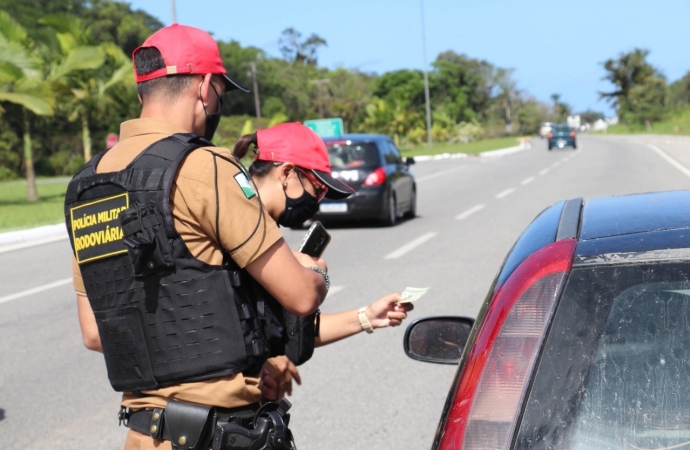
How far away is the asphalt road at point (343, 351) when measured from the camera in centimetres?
524

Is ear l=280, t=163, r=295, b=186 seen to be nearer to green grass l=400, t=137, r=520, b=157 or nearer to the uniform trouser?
the uniform trouser

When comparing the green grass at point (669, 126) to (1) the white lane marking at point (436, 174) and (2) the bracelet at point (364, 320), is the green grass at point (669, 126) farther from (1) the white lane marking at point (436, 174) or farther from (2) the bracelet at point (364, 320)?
(2) the bracelet at point (364, 320)

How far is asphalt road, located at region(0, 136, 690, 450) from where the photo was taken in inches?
206

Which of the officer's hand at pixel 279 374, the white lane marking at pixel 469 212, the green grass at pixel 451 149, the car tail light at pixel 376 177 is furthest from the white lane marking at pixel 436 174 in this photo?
the officer's hand at pixel 279 374

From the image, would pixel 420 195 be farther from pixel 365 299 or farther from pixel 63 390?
pixel 63 390

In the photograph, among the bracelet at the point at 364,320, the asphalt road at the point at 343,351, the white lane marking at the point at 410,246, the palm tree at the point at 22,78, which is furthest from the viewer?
the palm tree at the point at 22,78

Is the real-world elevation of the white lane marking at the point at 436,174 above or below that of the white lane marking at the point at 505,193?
below

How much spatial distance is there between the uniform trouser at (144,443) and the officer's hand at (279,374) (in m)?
0.31

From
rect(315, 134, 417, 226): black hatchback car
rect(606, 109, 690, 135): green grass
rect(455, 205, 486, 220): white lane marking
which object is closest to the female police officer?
rect(315, 134, 417, 226): black hatchback car

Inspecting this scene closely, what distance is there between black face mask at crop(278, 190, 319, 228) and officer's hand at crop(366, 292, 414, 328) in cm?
35

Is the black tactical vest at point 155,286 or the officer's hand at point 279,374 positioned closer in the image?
the black tactical vest at point 155,286

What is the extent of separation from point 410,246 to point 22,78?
12.3 meters

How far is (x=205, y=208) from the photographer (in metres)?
2.30

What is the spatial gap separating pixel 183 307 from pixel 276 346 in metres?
0.40
